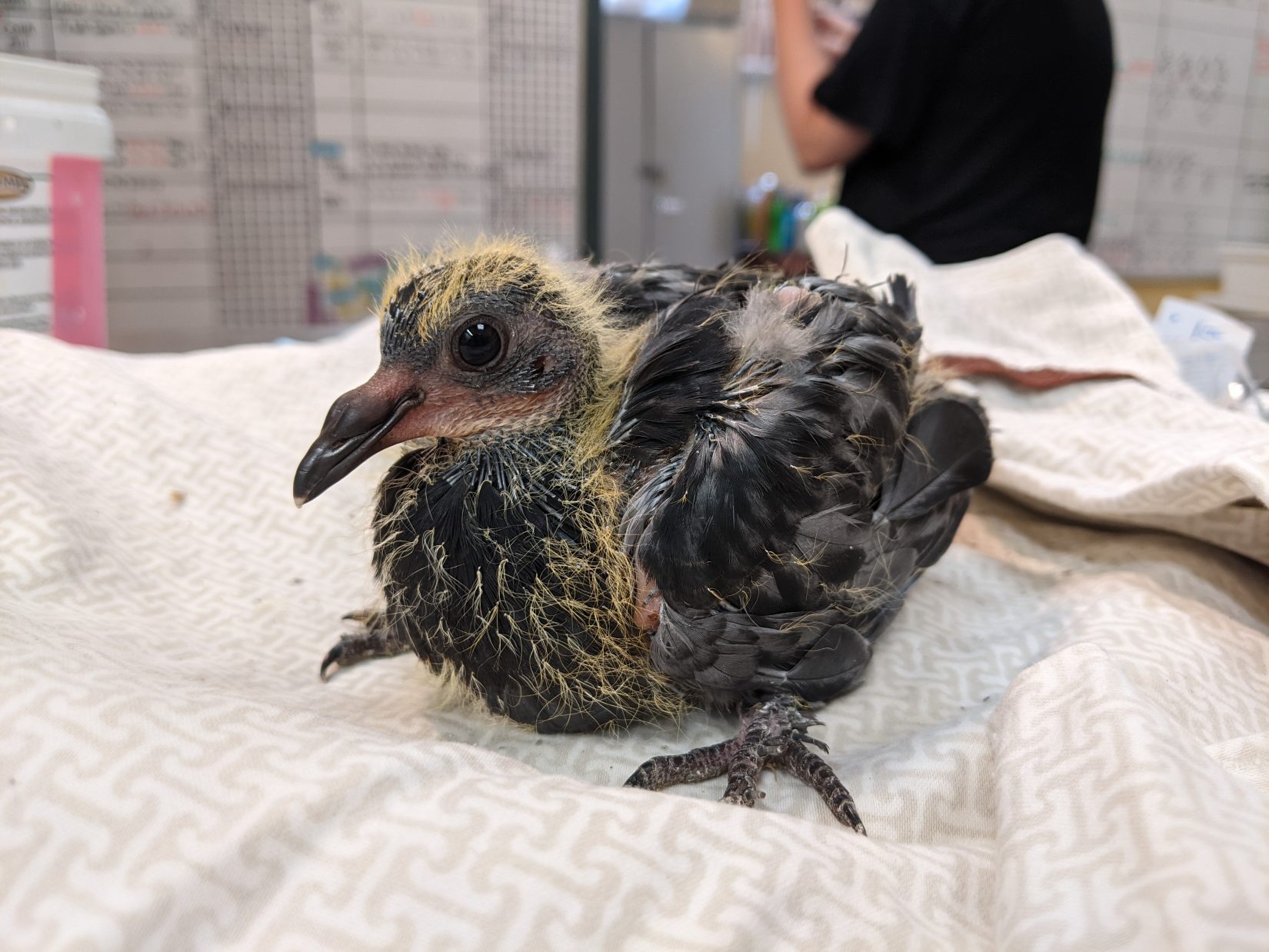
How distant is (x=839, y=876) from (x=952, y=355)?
69 cm

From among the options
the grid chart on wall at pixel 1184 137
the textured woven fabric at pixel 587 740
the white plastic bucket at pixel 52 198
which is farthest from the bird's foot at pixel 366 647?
the grid chart on wall at pixel 1184 137

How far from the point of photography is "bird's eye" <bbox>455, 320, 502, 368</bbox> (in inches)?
20.5

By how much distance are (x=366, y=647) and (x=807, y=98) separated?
973 mm

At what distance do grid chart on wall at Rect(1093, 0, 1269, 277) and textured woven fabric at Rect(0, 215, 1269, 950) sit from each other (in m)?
1.33

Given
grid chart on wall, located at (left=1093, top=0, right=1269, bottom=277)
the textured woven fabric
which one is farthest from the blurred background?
grid chart on wall, located at (left=1093, top=0, right=1269, bottom=277)

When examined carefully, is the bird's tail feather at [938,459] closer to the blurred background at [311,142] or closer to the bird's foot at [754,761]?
the bird's foot at [754,761]

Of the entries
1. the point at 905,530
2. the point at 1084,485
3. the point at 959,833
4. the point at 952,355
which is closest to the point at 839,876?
the point at 959,833

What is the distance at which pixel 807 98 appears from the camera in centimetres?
123

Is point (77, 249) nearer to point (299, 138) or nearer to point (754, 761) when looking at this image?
point (299, 138)

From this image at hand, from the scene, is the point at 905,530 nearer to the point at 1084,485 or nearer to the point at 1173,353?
the point at 1084,485

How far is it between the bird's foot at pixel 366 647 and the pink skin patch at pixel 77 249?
2.04ft

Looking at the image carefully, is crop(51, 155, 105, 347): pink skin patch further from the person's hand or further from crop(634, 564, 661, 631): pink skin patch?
the person's hand

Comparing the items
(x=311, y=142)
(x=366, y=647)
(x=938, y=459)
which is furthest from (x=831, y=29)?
(x=366, y=647)

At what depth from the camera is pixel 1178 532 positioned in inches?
29.0
